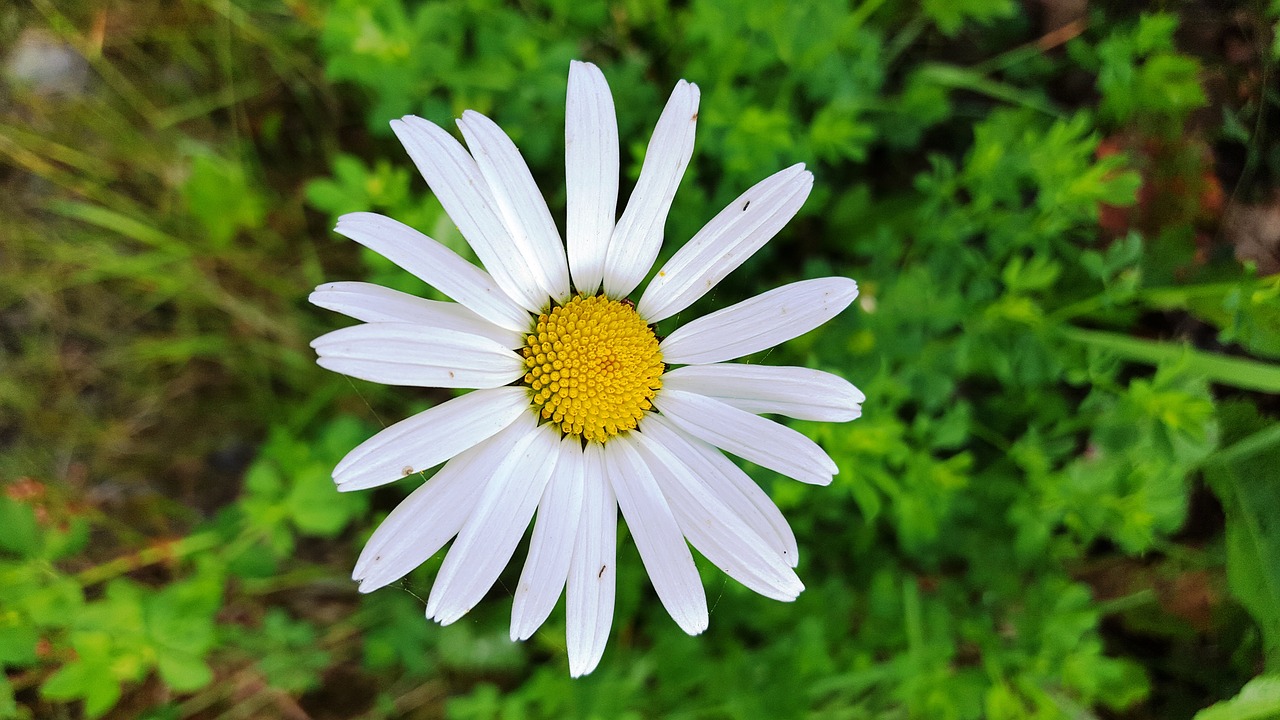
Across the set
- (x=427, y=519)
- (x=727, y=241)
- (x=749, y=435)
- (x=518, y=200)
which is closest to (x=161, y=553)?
(x=427, y=519)

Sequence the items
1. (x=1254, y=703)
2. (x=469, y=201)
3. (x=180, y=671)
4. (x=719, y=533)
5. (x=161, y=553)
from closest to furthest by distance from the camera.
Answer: (x=469, y=201)
(x=719, y=533)
(x=1254, y=703)
(x=180, y=671)
(x=161, y=553)

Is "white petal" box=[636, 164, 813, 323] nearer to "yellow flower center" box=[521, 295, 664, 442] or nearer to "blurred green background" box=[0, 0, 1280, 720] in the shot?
"yellow flower center" box=[521, 295, 664, 442]

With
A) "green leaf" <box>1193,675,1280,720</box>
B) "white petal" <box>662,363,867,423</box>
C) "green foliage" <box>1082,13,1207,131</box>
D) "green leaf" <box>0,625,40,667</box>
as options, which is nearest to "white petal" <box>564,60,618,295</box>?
"white petal" <box>662,363,867,423</box>

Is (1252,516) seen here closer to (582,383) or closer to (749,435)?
(749,435)

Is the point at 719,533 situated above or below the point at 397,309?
below

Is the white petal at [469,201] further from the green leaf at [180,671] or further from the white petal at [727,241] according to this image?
the green leaf at [180,671]

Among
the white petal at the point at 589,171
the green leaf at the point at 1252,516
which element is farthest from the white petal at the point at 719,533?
the green leaf at the point at 1252,516

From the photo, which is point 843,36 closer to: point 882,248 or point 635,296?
point 882,248

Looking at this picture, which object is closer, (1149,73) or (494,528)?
(494,528)
